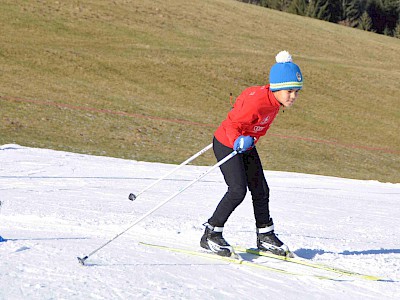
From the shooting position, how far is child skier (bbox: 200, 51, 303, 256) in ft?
16.8

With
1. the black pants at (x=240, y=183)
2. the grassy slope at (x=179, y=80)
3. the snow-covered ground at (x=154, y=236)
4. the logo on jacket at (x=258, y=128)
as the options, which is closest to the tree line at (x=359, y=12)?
the grassy slope at (x=179, y=80)

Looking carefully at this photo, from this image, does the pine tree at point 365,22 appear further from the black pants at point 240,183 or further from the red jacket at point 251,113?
the red jacket at point 251,113

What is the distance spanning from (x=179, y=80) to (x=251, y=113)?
74.8 feet

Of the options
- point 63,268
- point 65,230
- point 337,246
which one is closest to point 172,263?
point 63,268

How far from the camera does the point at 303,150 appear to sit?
19.7m

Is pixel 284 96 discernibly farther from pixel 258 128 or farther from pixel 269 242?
pixel 269 242

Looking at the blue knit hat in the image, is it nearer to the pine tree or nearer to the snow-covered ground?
the snow-covered ground

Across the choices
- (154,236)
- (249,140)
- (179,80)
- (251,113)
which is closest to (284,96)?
(251,113)

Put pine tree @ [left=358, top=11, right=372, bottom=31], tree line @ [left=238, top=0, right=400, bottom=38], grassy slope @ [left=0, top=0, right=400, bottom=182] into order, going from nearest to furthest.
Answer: grassy slope @ [left=0, top=0, right=400, bottom=182] < pine tree @ [left=358, top=11, right=372, bottom=31] < tree line @ [left=238, top=0, right=400, bottom=38]

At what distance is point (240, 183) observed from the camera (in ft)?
17.2

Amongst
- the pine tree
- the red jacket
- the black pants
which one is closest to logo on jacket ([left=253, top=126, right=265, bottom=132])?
the red jacket

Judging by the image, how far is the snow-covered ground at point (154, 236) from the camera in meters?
4.25

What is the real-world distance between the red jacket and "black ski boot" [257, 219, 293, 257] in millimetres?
834

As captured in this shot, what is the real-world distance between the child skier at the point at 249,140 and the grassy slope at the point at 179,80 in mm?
9648
